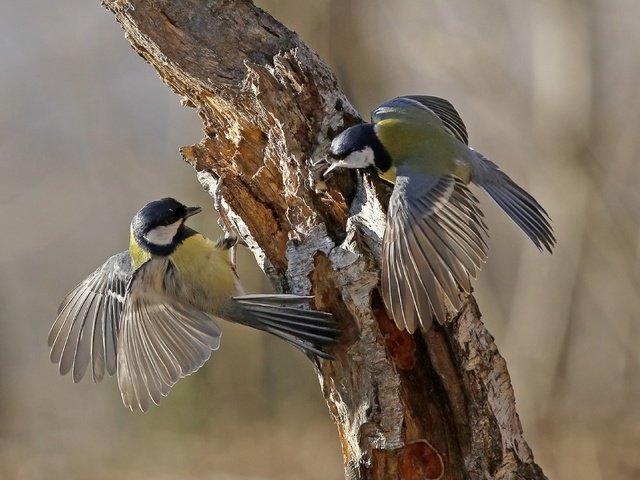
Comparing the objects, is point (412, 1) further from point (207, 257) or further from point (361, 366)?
→ point (361, 366)

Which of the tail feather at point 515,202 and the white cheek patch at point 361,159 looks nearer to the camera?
the white cheek patch at point 361,159

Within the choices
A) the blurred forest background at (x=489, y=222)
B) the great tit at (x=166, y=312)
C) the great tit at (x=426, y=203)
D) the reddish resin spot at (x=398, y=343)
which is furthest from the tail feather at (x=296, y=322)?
the blurred forest background at (x=489, y=222)

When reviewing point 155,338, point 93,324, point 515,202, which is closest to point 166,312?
point 155,338

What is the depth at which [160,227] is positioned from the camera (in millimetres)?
3105

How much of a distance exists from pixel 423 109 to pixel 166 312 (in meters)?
1.12

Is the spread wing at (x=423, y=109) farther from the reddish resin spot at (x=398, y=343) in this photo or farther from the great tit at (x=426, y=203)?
the reddish resin spot at (x=398, y=343)

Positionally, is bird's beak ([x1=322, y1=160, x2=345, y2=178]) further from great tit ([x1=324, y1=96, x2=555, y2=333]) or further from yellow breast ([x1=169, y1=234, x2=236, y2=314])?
yellow breast ([x1=169, y1=234, x2=236, y2=314])

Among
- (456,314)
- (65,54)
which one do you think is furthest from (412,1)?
(456,314)

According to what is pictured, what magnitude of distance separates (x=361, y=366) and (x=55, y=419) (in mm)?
7120

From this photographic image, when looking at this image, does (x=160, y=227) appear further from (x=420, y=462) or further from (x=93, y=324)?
(x=420, y=462)

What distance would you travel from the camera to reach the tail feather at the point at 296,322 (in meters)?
2.61

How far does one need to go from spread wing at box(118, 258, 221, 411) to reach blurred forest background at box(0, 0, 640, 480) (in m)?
3.88

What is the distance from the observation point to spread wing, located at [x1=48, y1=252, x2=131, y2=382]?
3.31 meters

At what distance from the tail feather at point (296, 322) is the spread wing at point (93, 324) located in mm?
720
